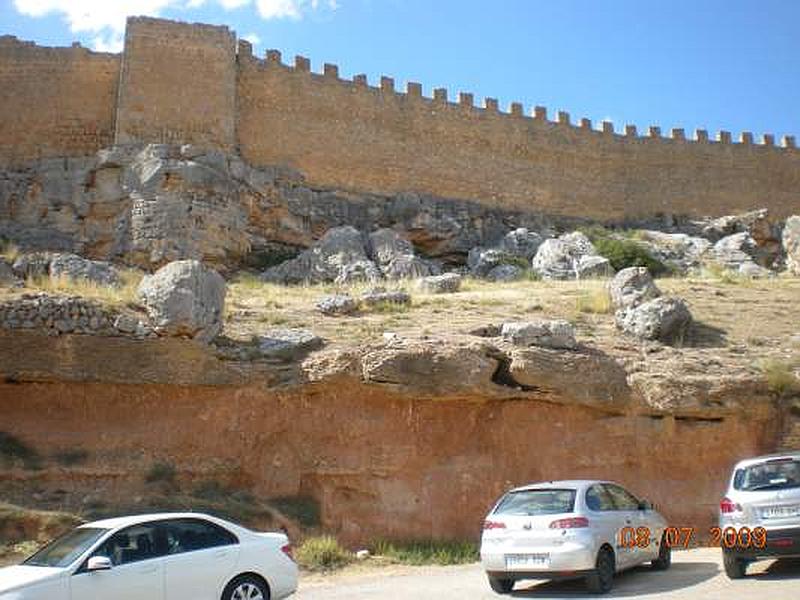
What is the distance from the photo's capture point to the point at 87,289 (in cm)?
1667

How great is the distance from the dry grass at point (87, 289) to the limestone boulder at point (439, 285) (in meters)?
6.94

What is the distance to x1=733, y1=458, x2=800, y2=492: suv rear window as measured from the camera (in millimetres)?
9805

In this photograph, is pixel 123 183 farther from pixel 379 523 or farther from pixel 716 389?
pixel 716 389

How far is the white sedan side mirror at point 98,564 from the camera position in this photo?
304 inches

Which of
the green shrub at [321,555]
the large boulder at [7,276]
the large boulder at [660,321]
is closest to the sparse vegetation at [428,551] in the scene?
the green shrub at [321,555]

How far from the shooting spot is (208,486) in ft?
44.3

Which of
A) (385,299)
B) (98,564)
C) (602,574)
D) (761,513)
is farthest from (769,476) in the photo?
(385,299)

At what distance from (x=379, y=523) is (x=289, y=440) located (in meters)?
1.82

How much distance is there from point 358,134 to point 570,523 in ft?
77.1

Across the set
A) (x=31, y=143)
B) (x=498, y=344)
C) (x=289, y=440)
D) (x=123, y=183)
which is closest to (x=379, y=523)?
(x=289, y=440)

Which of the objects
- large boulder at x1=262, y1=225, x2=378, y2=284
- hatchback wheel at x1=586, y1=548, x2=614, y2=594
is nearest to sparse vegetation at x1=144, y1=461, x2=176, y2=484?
hatchback wheel at x1=586, y1=548, x2=614, y2=594

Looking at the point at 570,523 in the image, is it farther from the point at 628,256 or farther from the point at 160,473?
the point at 628,256

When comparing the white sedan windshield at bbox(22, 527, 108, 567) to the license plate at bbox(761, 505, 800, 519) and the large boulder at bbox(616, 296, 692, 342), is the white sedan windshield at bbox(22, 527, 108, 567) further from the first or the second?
the large boulder at bbox(616, 296, 692, 342)

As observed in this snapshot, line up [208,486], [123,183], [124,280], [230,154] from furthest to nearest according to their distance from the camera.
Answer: [230,154] < [123,183] < [124,280] < [208,486]
